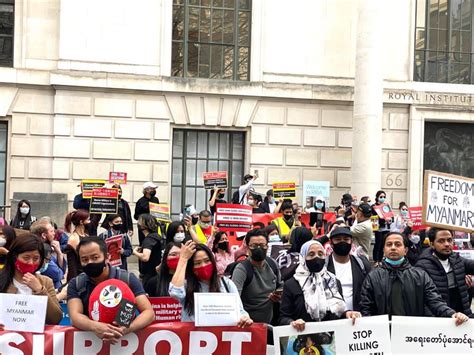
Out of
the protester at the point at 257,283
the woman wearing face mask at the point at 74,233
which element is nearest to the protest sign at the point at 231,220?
the woman wearing face mask at the point at 74,233

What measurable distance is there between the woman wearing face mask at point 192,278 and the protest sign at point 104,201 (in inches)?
343

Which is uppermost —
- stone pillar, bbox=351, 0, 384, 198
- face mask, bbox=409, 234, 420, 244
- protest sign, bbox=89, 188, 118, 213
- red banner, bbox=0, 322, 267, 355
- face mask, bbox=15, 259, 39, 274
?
stone pillar, bbox=351, 0, 384, 198

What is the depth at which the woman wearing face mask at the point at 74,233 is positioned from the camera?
31.2 feet

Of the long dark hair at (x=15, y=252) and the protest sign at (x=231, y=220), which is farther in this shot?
the protest sign at (x=231, y=220)

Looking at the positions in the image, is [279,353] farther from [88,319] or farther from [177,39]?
[177,39]

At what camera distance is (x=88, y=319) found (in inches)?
242

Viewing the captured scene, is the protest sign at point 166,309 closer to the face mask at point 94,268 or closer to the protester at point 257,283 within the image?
the face mask at point 94,268

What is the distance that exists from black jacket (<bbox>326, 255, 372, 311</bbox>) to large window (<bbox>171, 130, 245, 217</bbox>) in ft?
49.2

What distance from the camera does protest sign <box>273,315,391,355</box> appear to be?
260 inches

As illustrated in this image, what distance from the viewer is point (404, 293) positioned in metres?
7.12

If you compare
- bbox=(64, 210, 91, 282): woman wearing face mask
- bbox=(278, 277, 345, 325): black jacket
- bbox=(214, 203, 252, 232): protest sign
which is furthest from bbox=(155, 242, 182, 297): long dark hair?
bbox=(214, 203, 252, 232): protest sign

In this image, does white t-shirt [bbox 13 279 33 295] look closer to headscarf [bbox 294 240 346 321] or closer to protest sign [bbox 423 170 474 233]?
headscarf [bbox 294 240 346 321]

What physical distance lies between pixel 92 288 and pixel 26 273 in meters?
0.49

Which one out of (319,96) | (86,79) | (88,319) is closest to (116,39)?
(86,79)
